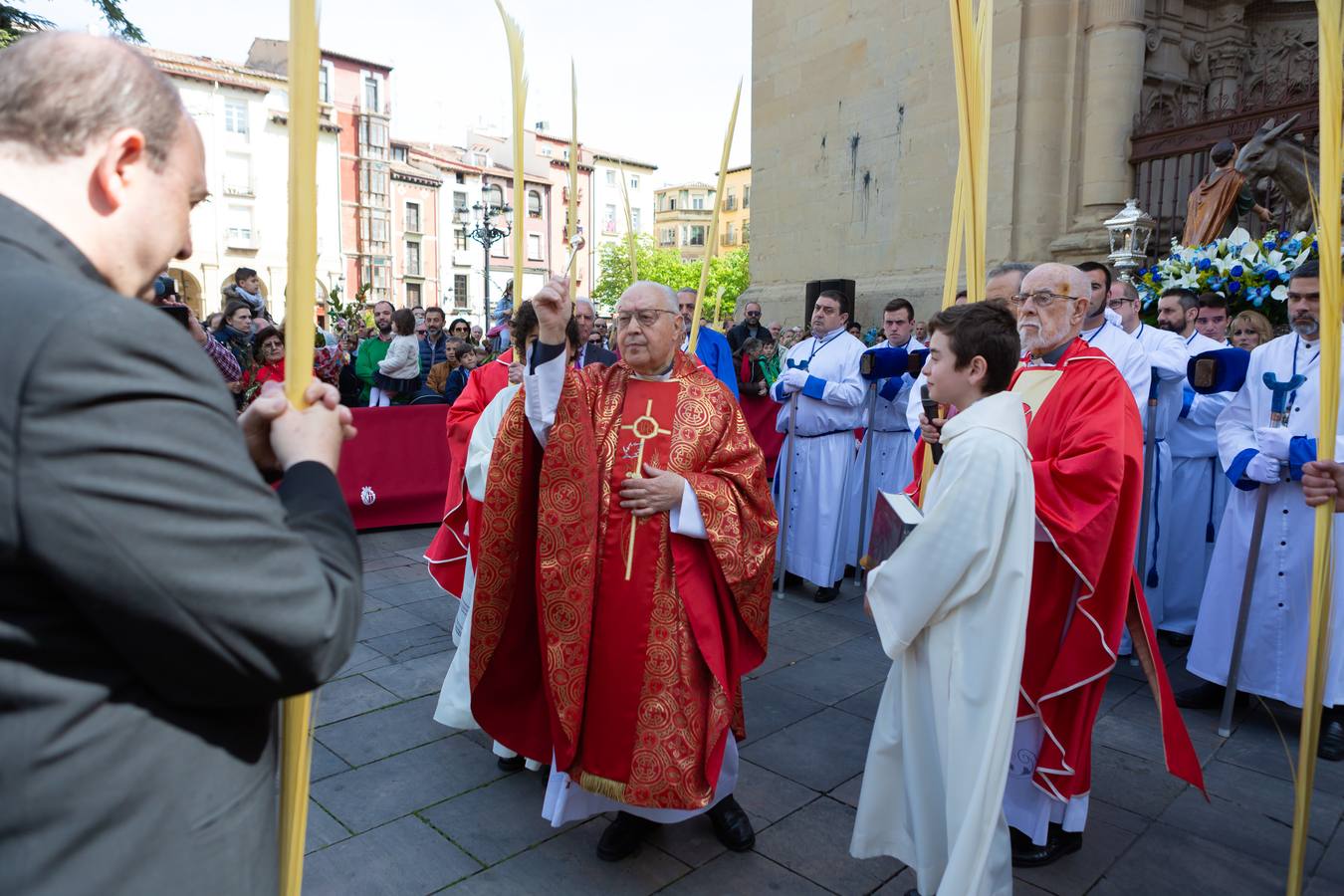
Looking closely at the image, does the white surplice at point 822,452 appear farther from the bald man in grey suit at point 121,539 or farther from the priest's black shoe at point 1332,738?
the bald man in grey suit at point 121,539

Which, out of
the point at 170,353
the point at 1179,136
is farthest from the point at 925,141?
the point at 170,353

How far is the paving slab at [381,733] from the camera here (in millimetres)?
3506

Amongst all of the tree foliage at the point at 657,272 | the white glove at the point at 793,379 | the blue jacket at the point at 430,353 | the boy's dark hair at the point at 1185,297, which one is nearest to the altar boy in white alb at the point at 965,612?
the white glove at the point at 793,379

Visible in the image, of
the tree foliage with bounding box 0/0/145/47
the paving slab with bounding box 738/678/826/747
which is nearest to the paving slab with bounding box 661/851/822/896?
the paving slab with bounding box 738/678/826/747

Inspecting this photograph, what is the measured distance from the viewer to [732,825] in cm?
287

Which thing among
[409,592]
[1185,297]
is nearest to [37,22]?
[409,592]

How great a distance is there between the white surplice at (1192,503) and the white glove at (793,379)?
2235 mm

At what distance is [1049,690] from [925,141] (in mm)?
9355

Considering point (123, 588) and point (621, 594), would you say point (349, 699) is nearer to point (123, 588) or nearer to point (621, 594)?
point (621, 594)

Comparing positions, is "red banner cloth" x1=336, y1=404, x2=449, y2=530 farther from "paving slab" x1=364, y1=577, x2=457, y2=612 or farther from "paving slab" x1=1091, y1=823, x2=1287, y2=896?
"paving slab" x1=1091, y1=823, x2=1287, y2=896

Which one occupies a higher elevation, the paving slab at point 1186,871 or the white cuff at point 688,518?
the white cuff at point 688,518

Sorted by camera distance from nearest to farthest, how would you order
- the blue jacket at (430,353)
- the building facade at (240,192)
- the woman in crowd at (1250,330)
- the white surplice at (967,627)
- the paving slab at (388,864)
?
the white surplice at (967,627) → the paving slab at (388,864) → the woman in crowd at (1250,330) → the blue jacket at (430,353) → the building facade at (240,192)

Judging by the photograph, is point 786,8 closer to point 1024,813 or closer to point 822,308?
point 822,308

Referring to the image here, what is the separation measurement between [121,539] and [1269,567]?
15.2 ft
